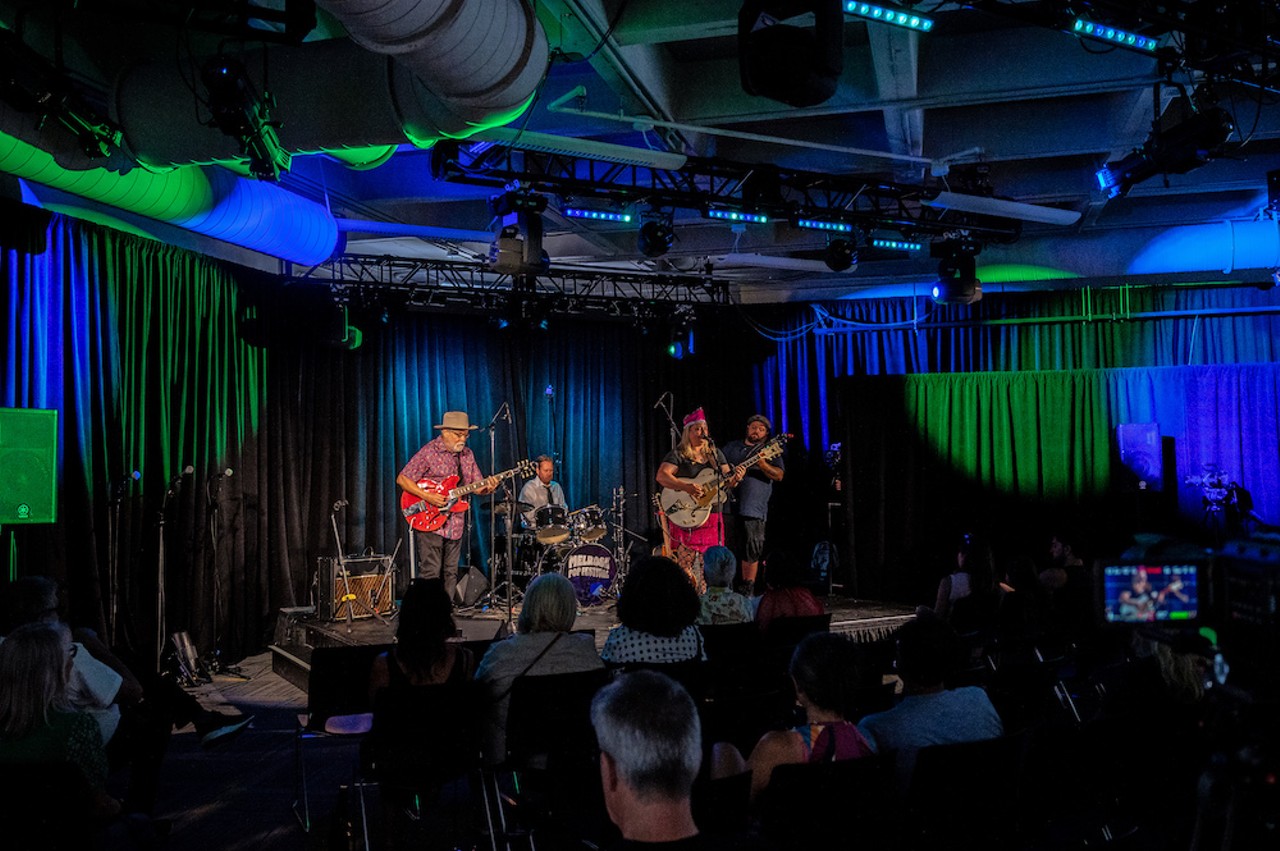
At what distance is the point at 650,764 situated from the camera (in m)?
2.35

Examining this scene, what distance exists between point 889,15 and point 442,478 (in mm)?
7093

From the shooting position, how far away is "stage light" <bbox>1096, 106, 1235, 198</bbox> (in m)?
5.91

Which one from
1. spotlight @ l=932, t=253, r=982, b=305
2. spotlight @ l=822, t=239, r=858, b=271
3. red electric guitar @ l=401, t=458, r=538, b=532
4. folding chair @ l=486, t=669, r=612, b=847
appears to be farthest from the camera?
red electric guitar @ l=401, t=458, r=538, b=532

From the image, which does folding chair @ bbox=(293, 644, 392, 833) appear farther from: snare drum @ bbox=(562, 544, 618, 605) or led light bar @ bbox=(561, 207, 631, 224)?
snare drum @ bbox=(562, 544, 618, 605)

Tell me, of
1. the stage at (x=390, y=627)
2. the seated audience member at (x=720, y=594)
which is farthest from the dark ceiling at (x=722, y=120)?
the stage at (x=390, y=627)

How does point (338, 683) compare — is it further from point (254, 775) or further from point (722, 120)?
point (722, 120)

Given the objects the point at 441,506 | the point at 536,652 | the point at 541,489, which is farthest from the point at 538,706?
the point at 541,489

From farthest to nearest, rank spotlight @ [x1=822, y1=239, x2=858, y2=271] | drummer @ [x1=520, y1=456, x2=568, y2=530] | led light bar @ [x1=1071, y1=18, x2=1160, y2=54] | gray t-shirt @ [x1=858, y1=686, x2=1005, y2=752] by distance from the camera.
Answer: drummer @ [x1=520, y1=456, x2=568, y2=530], spotlight @ [x1=822, y1=239, x2=858, y2=271], led light bar @ [x1=1071, y1=18, x2=1160, y2=54], gray t-shirt @ [x1=858, y1=686, x2=1005, y2=752]

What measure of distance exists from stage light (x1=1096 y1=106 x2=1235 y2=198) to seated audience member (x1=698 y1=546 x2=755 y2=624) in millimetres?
3678

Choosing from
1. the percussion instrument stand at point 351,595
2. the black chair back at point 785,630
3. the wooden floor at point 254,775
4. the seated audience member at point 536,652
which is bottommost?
the wooden floor at point 254,775

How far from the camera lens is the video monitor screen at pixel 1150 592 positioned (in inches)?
84.5

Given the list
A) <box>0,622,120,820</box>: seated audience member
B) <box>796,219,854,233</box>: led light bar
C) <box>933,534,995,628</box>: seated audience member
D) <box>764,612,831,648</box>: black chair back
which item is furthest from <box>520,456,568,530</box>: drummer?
<box>0,622,120,820</box>: seated audience member

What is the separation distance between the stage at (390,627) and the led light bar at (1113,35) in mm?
5302

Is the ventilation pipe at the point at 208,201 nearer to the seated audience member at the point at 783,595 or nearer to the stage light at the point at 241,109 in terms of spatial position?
the stage light at the point at 241,109
